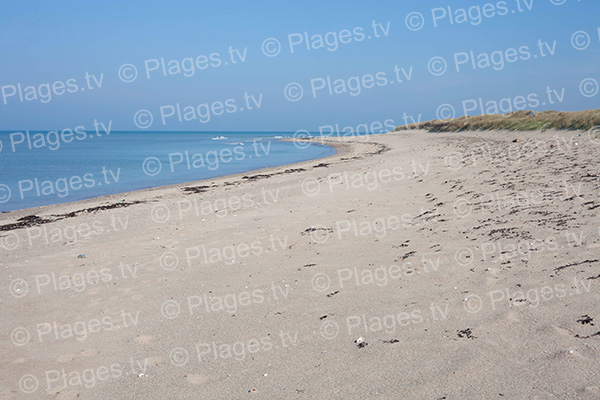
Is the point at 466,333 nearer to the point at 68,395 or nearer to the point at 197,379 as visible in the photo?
the point at 197,379

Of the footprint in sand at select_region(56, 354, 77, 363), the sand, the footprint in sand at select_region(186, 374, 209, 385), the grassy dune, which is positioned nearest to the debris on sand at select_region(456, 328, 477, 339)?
the sand

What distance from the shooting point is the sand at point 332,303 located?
3.23 m

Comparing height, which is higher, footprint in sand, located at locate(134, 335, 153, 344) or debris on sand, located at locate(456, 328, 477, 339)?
footprint in sand, located at locate(134, 335, 153, 344)

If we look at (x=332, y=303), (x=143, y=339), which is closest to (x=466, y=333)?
(x=332, y=303)

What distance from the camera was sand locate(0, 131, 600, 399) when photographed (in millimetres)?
3230

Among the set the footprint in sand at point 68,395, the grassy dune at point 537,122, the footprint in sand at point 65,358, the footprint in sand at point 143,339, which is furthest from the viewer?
the grassy dune at point 537,122

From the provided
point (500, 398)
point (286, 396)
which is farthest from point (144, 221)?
point (500, 398)

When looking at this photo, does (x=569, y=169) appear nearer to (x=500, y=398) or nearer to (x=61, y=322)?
(x=500, y=398)

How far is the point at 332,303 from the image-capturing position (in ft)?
15.4

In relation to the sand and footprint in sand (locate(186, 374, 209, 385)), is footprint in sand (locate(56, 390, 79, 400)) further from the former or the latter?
footprint in sand (locate(186, 374, 209, 385))

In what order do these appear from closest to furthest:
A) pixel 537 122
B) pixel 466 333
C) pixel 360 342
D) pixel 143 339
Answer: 1. pixel 466 333
2. pixel 360 342
3. pixel 143 339
4. pixel 537 122

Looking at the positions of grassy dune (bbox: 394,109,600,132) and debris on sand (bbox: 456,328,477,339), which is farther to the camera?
grassy dune (bbox: 394,109,600,132)

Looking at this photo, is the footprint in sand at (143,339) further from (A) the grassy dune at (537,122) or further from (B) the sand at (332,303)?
(A) the grassy dune at (537,122)

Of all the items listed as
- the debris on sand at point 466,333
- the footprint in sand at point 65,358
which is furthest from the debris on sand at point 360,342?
the footprint in sand at point 65,358
